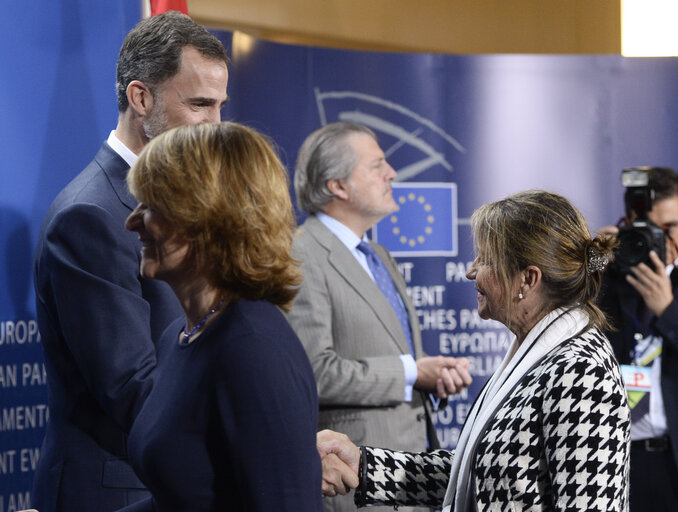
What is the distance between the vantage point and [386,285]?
3.46 meters

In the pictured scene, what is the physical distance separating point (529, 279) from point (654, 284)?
1.81m

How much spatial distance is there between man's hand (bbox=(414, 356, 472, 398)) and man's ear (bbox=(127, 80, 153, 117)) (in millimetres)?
1531

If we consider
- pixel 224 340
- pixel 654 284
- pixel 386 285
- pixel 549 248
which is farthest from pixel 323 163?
pixel 224 340

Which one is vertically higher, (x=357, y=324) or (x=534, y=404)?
(x=357, y=324)

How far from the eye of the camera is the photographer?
3506 millimetres

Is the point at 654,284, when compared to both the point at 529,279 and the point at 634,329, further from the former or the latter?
the point at 529,279

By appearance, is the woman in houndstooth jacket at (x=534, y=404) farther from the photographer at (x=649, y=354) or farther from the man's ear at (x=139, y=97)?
the photographer at (x=649, y=354)

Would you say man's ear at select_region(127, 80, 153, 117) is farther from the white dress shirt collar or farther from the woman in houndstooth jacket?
the woman in houndstooth jacket

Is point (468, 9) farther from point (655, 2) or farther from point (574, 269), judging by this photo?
point (574, 269)

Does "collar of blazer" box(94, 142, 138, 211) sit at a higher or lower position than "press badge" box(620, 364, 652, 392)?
higher

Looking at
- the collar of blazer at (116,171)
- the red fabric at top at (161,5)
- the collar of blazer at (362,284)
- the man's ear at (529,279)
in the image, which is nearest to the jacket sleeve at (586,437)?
the man's ear at (529,279)

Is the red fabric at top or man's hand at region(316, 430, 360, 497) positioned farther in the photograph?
the red fabric at top

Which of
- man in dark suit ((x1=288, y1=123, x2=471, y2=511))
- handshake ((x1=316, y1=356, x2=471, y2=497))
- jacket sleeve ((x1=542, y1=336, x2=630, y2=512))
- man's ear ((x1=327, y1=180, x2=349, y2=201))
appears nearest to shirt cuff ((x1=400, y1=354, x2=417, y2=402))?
man in dark suit ((x1=288, y1=123, x2=471, y2=511))

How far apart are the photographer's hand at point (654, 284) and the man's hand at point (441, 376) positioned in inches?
34.9
